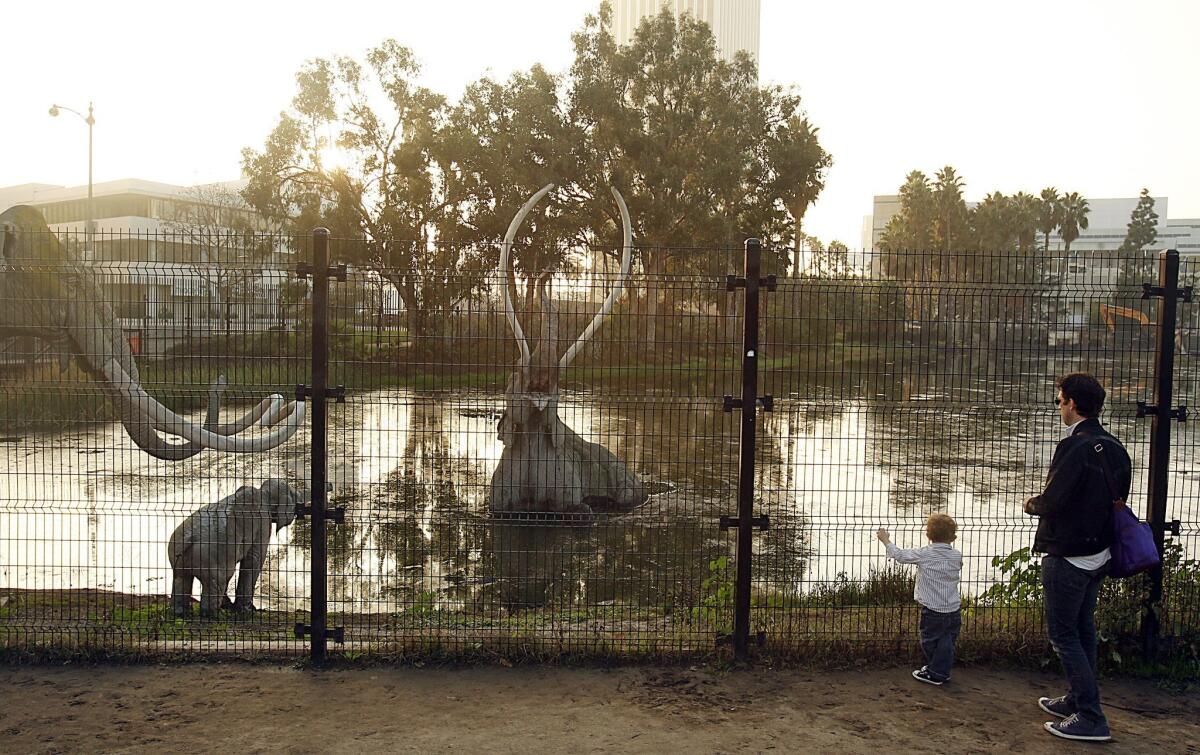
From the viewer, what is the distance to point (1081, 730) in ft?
16.4

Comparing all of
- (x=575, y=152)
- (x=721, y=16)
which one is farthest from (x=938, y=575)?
(x=721, y=16)

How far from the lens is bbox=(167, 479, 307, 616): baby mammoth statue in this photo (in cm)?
838

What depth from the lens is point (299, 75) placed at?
37500 millimetres

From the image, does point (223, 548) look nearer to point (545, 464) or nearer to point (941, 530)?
point (545, 464)

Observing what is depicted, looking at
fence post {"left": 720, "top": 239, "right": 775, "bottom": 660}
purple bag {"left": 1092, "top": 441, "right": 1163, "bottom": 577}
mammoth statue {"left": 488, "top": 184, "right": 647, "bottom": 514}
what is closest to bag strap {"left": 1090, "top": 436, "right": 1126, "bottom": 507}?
purple bag {"left": 1092, "top": 441, "right": 1163, "bottom": 577}

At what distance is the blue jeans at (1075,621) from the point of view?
5.02 m

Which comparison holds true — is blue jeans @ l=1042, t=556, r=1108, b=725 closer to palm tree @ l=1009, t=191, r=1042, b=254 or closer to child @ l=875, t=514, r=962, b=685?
child @ l=875, t=514, r=962, b=685

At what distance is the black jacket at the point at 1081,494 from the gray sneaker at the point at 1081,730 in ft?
2.82

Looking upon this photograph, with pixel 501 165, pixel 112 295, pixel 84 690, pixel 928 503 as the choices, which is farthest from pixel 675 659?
pixel 501 165

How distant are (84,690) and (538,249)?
4.02 metres

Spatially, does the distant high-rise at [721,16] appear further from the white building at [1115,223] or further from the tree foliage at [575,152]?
the tree foliage at [575,152]

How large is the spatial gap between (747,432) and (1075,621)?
2003mm

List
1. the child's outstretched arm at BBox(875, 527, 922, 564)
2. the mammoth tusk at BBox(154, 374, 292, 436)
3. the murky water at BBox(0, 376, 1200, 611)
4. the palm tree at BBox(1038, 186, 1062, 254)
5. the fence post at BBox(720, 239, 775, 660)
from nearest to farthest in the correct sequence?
the child's outstretched arm at BBox(875, 527, 922, 564) < the fence post at BBox(720, 239, 775, 660) < the mammoth tusk at BBox(154, 374, 292, 436) < the murky water at BBox(0, 376, 1200, 611) < the palm tree at BBox(1038, 186, 1062, 254)

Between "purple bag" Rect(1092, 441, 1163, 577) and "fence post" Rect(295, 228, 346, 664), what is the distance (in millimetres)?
4247
